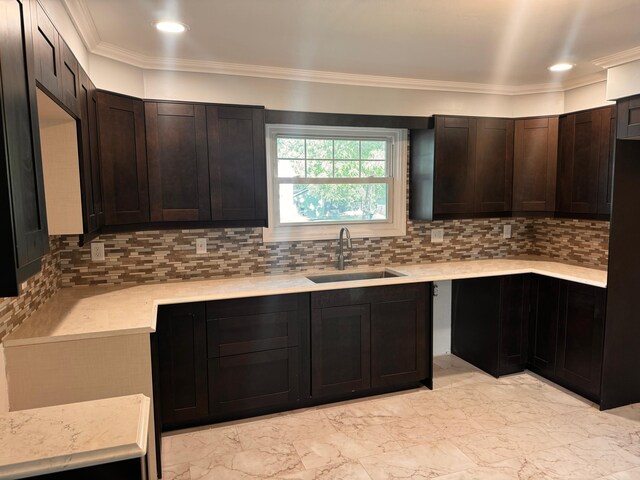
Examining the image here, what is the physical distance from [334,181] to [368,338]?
1281 millimetres

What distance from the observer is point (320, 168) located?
357 cm

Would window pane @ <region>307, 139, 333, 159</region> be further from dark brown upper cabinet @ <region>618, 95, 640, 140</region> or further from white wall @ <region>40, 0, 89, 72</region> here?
dark brown upper cabinet @ <region>618, 95, 640, 140</region>

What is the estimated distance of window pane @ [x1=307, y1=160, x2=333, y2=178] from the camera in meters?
3.54

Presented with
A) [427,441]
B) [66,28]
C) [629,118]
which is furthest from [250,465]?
[629,118]

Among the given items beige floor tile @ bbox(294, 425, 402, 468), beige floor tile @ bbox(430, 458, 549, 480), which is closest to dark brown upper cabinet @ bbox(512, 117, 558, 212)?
beige floor tile @ bbox(430, 458, 549, 480)

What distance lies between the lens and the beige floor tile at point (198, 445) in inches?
98.7

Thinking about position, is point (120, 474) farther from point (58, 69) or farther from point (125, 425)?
point (58, 69)

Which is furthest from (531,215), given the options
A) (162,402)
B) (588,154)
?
(162,402)

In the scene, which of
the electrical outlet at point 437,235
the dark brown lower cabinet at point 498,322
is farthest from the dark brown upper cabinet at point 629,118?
the electrical outlet at point 437,235

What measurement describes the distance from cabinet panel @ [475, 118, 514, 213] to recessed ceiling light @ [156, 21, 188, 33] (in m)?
2.38

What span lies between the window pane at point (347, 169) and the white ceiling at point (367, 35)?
26.0 inches

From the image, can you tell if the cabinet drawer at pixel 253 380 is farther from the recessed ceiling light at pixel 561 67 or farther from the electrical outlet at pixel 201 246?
the recessed ceiling light at pixel 561 67

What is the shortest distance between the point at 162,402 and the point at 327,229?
5.65 feet

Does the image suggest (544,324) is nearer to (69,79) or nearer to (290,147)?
(290,147)
